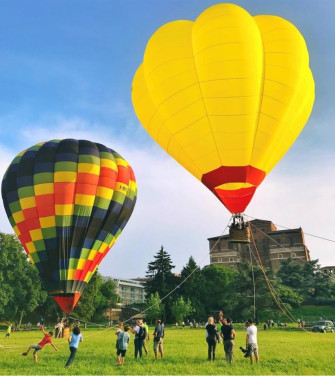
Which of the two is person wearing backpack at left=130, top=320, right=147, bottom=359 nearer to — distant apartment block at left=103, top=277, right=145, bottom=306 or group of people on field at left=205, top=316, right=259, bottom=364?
group of people on field at left=205, top=316, right=259, bottom=364

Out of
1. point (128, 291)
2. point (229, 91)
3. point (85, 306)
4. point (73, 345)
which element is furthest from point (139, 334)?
point (128, 291)

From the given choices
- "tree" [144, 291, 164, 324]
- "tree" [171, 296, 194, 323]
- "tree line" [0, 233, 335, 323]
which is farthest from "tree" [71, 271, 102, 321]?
"tree" [171, 296, 194, 323]

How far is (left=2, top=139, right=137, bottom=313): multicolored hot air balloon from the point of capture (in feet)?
68.8

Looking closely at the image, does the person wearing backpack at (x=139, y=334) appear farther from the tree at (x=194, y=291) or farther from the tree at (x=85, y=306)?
the tree at (x=194, y=291)

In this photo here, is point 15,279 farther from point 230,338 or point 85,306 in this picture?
point 230,338

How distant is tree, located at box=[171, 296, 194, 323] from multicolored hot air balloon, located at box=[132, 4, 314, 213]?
4185 cm

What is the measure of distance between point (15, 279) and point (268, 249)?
6127cm

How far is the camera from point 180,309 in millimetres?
54406

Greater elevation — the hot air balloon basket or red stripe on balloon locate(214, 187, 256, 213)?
red stripe on balloon locate(214, 187, 256, 213)

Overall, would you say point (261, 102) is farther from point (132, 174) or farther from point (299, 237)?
point (299, 237)

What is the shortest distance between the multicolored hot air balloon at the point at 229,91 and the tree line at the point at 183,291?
872 inches

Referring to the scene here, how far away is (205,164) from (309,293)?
2208 inches

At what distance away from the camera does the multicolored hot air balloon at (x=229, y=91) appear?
47.7 feet

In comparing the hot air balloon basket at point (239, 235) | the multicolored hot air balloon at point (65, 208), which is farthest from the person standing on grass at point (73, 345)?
the multicolored hot air balloon at point (65, 208)
